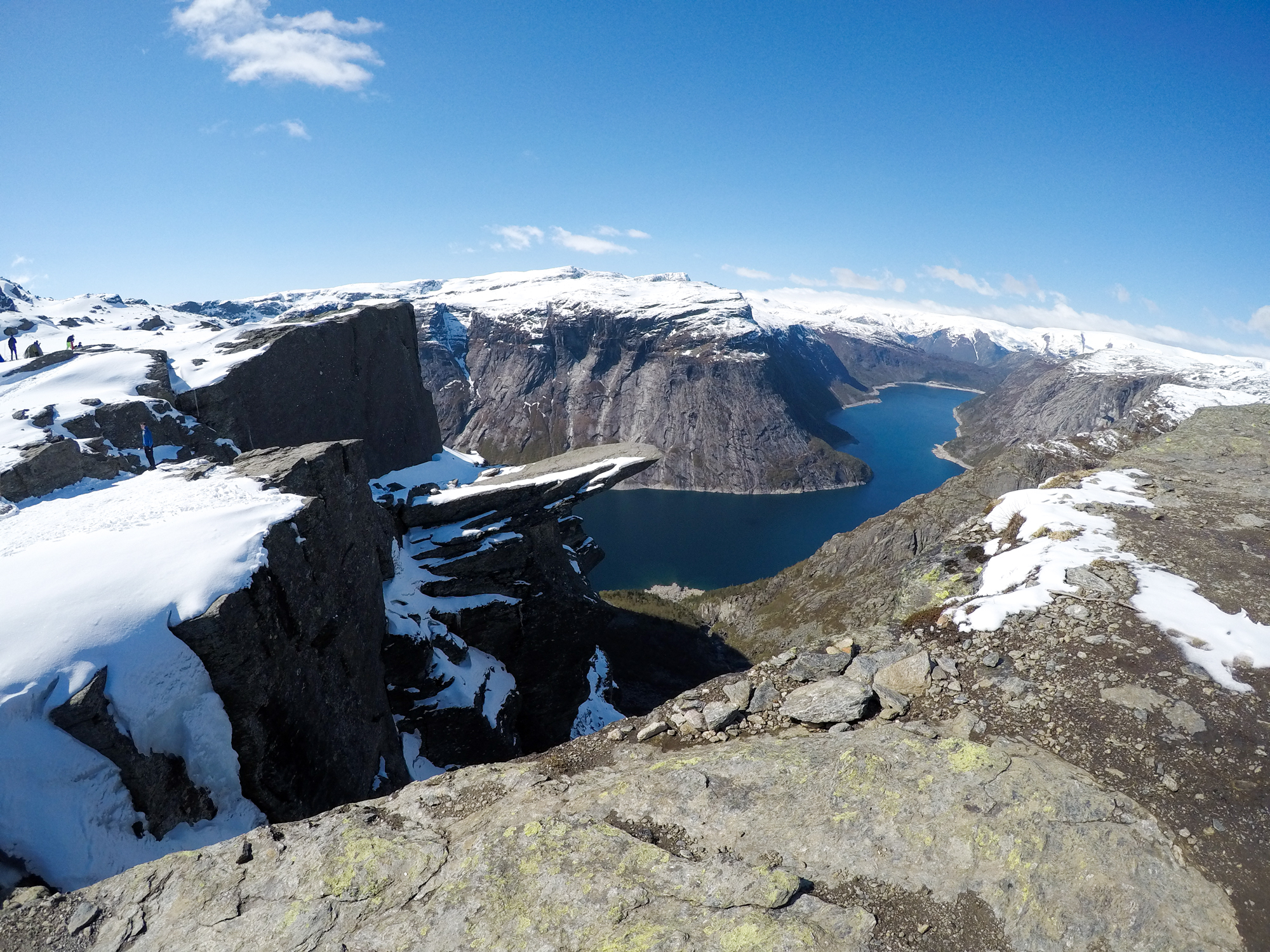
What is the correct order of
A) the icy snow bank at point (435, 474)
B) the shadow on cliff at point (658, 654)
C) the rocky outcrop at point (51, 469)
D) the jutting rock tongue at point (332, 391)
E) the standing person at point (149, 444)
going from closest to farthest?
1. the rocky outcrop at point (51, 469)
2. the standing person at point (149, 444)
3. the jutting rock tongue at point (332, 391)
4. the icy snow bank at point (435, 474)
5. the shadow on cliff at point (658, 654)

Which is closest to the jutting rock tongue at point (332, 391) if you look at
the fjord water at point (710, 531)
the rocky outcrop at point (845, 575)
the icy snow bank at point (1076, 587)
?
the icy snow bank at point (1076, 587)

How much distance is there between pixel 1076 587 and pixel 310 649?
2305cm

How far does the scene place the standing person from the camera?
81.6ft

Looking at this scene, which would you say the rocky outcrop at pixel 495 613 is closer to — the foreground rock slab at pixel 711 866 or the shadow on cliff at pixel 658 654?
the shadow on cliff at pixel 658 654

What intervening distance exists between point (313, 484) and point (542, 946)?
1940cm

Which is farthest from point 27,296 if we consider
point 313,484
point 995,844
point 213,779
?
point 995,844

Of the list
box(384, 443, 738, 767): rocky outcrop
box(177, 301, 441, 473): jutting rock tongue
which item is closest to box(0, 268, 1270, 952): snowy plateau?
box(384, 443, 738, 767): rocky outcrop

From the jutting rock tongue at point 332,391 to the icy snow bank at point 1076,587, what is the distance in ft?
114

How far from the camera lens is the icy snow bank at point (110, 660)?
11.7 meters

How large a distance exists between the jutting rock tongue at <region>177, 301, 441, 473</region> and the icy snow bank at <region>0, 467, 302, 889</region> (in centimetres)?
1503

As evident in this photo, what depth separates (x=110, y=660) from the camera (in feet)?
43.7

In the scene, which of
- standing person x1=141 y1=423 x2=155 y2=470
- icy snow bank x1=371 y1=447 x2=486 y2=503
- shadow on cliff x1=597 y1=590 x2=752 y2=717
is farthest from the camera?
shadow on cliff x1=597 y1=590 x2=752 y2=717

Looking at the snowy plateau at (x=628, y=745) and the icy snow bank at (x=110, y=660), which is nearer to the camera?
the snowy plateau at (x=628, y=745)

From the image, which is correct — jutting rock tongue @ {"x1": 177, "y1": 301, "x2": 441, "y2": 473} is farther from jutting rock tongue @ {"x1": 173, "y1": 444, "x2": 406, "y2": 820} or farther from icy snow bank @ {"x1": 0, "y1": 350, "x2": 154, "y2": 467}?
jutting rock tongue @ {"x1": 173, "y1": 444, "x2": 406, "y2": 820}
